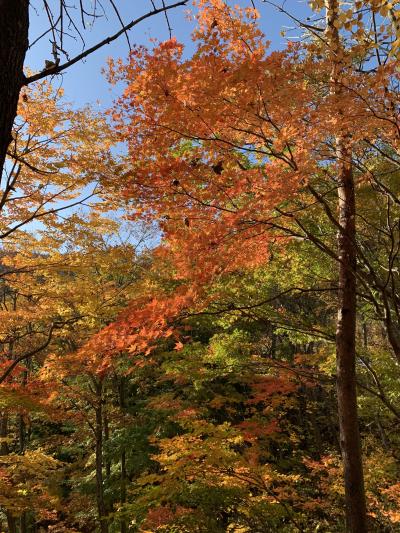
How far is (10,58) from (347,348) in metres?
4.50

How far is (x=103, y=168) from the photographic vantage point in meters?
6.36

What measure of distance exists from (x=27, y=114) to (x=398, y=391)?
8299 millimetres

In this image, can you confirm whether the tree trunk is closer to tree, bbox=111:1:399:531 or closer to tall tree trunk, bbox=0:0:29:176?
tree, bbox=111:1:399:531

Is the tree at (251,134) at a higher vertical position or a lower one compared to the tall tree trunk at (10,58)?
higher

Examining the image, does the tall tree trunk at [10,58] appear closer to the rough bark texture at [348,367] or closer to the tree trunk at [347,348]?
the tree trunk at [347,348]

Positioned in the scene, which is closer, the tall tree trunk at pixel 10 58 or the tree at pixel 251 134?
the tall tree trunk at pixel 10 58

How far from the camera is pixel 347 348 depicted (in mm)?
4859

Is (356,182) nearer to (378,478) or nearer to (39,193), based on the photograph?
(39,193)

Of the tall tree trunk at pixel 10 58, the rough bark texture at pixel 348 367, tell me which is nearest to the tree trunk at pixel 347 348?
the rough bark texture at pixel 348 367

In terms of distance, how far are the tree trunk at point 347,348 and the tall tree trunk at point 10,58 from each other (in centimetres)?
333

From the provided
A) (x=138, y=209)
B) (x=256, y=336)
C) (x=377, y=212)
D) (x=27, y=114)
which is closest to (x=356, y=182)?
(x=377, y=212)

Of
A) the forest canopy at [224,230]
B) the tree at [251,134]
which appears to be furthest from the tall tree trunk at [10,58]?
the tree at [251,134]

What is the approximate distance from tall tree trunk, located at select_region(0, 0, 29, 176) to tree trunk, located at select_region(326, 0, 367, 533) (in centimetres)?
333

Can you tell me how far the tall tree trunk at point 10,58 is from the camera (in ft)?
4.80
